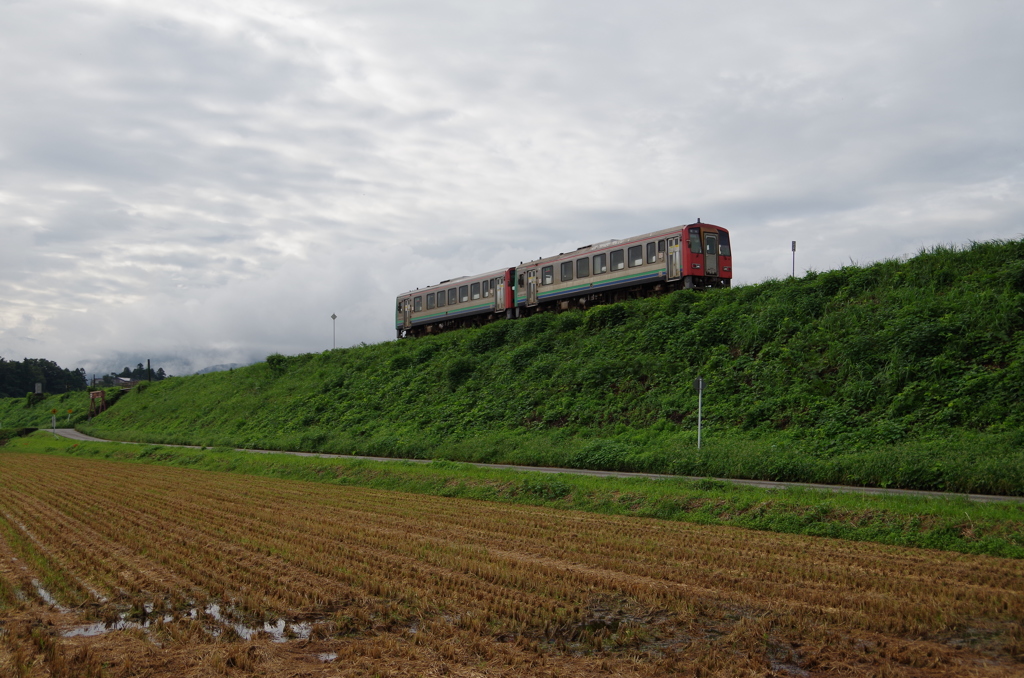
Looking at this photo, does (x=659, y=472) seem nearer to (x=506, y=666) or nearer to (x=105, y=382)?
(x=506, y=666)

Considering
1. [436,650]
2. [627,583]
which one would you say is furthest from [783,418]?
[436,650]

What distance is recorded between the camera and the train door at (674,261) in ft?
107

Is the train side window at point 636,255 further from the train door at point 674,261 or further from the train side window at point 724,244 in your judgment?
the train side window at point 724,244

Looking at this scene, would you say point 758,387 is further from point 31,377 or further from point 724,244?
point 31,377

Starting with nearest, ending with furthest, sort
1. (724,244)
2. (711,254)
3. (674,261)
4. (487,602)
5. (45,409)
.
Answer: (487,602) → (674,261) → (711,254) → (724,244) → (45,409)

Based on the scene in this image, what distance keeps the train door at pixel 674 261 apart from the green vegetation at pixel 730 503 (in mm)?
14661

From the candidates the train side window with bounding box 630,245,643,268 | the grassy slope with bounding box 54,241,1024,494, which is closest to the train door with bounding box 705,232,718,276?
the grassy slope with bounding box 54,241,1024,494

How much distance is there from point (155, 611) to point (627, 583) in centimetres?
548

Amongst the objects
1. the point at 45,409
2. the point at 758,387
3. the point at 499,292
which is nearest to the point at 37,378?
the point at 45,409

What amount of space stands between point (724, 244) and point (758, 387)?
11.8 m

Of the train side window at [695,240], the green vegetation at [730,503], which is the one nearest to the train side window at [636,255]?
the train side window at [695,240]

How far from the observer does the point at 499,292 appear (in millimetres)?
43250

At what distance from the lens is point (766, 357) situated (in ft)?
81.9

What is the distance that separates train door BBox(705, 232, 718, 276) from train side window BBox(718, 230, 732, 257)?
1.00 ft
